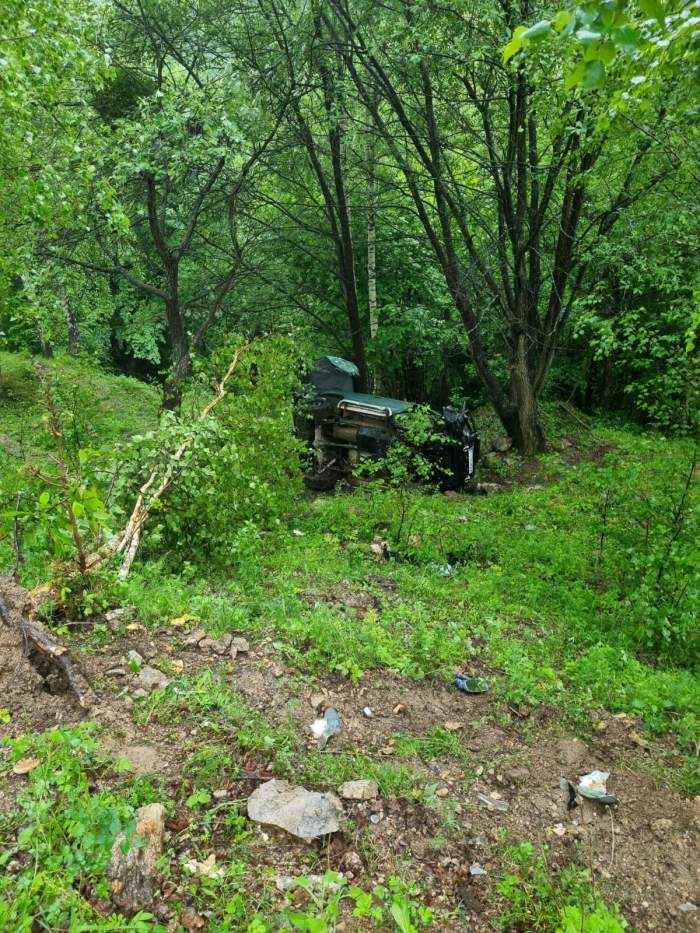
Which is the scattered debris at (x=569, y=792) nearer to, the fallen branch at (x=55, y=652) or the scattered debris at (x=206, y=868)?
the scattered debris at (x=206, y=868)

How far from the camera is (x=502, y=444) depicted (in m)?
12.3

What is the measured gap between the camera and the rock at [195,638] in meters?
3.87

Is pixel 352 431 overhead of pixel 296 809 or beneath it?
overhead

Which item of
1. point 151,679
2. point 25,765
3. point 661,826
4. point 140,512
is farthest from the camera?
point 140,512

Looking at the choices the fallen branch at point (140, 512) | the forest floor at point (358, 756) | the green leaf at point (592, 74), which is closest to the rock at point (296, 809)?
the forest floor at point (358, 756)

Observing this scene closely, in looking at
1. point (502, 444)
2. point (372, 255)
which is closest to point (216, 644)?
point (502, 444)

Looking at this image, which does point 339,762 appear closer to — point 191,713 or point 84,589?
point 191,713

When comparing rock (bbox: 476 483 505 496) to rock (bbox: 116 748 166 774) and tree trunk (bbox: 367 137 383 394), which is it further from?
rock (bbox: 116 748 166 774)

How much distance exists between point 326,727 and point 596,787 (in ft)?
4.88

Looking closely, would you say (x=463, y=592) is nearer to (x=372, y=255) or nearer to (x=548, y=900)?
(x=548, y=900)

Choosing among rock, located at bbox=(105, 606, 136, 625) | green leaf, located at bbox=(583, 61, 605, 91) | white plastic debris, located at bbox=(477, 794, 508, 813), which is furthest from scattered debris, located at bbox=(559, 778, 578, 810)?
green leaf, located at bbox=(583, 61, 605, 91)

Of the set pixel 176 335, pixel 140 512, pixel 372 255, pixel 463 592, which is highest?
pixel 372 255

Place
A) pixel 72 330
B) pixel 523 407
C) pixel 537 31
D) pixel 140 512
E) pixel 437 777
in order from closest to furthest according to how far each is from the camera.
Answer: pixel 537 31, pixel 437 777, pixel 140 512, pixel 523 407, pixel 72 330

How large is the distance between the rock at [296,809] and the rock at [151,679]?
0.93 meters
